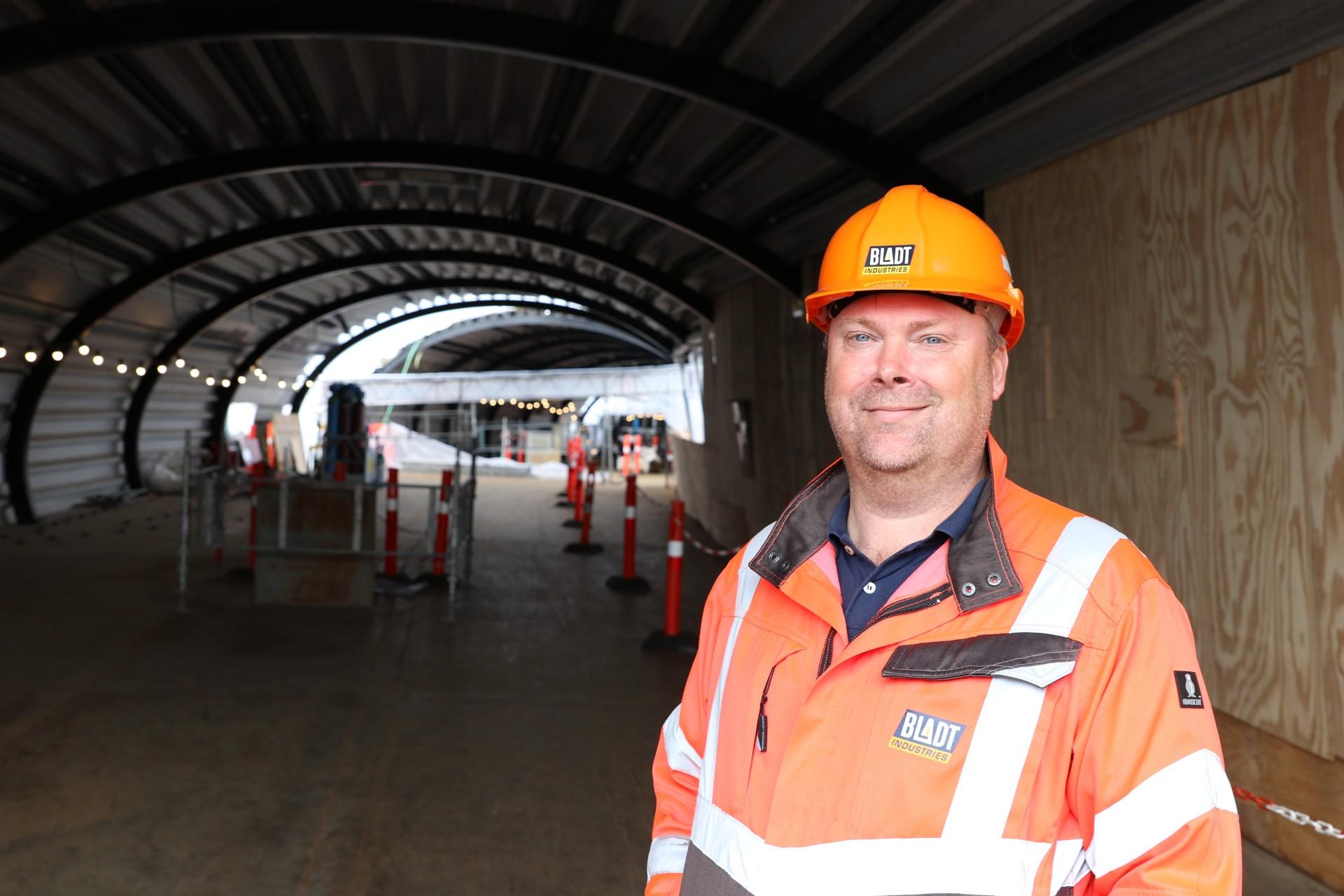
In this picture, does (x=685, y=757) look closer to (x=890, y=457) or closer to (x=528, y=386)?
(x=890, y=457)

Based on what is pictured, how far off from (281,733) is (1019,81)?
6724mm

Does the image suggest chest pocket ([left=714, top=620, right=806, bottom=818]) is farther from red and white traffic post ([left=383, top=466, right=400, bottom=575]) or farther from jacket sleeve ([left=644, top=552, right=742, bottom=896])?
red and white traffic post ([left=383, top=466, right=400, bottom=575])

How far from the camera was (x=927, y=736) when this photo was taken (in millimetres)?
1762

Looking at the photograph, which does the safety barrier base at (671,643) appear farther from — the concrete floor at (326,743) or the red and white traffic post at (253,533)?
the red and white traffic post at (253,533)

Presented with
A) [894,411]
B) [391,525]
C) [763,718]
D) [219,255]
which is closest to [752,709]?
[763,718]

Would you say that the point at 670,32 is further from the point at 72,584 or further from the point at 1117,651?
the point at 72,584

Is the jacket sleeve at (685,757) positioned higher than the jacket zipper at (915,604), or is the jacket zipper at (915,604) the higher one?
the jacket zipper at (915,604)

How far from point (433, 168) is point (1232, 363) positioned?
9733 mm

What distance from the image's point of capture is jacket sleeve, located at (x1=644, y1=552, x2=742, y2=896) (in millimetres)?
2191

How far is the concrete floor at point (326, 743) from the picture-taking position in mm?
4973

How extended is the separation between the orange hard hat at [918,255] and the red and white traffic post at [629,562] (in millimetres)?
9901

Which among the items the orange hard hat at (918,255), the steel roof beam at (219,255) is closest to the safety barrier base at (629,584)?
the steel roof beam at (219,255)

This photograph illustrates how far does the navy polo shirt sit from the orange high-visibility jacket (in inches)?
2.4

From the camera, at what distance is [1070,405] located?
6.53m
